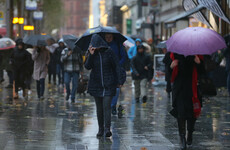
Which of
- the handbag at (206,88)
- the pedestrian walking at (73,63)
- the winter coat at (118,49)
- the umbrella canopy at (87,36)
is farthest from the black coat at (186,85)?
the pedestrian walking at (73,63)

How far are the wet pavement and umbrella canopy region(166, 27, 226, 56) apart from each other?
1468 mm

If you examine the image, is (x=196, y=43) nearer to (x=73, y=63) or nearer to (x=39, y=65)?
(x=73, y=63)

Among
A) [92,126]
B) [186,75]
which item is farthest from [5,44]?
[186,75]

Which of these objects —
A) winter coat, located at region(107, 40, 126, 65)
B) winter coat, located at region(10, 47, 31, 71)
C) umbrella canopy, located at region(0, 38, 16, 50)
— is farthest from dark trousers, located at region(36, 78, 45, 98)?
winter coat, located at region(107, 40, 126, 65)

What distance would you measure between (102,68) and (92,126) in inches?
72.2

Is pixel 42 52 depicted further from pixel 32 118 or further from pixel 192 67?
pixel 192 67

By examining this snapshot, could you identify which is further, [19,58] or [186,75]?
[19,58]

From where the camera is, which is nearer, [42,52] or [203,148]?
[203,148]

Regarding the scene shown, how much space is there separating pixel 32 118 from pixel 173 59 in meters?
4.42

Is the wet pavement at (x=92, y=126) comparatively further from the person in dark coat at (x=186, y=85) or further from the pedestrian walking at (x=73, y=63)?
the pedestrian walking at (x=73, y=63)

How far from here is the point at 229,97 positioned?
17.8m

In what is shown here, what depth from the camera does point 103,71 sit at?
9805mm

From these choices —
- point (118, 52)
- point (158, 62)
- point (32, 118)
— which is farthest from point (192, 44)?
point (158, 62)

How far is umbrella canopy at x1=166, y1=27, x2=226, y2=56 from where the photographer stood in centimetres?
853
